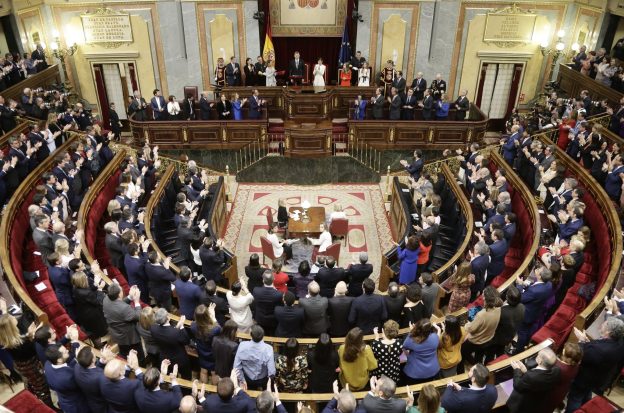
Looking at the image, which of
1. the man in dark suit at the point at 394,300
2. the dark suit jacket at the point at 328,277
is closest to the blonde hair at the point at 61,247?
the dark suit jacket at the point at 328,277

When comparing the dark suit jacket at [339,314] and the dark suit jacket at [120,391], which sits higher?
the dark suit jacket at [120,391]

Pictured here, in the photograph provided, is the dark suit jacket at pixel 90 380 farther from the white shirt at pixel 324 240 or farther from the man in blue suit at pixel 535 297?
the white shirt at pixel 324 240

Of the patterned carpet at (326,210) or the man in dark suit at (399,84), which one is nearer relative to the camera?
the patterned carpet at (326,210)

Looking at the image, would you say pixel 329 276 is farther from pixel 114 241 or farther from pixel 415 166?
pixel 415 166

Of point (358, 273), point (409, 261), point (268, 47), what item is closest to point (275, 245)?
point (409, 261)

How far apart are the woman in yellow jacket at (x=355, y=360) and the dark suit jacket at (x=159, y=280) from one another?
282 cm

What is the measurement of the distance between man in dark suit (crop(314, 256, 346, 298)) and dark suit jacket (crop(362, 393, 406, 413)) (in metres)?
2.55

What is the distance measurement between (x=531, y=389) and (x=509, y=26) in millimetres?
14319

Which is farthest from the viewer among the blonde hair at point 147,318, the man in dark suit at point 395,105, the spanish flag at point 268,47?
the spanish flag at point 268,47

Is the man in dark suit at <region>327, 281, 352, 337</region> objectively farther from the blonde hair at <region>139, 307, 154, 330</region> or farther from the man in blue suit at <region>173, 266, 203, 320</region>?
the blonde hair at <region>139, 307, 154, 330</region>

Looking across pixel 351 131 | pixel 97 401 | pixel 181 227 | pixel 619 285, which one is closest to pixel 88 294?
pixel 97 401

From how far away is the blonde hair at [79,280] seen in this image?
5.50 meters

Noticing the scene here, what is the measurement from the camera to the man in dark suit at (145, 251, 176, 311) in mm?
6180

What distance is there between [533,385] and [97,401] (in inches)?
147
